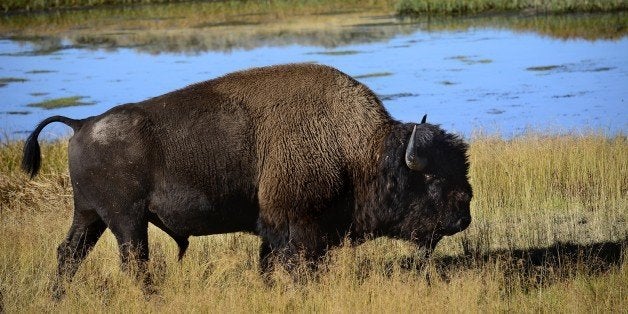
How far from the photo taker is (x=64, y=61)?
2906 cm

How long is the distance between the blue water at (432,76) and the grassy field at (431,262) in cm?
317

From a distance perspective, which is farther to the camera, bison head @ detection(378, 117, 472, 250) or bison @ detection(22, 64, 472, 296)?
bison head @ detection(378, 117, 472, 250)

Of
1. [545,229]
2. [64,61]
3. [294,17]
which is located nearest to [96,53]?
[64,61]

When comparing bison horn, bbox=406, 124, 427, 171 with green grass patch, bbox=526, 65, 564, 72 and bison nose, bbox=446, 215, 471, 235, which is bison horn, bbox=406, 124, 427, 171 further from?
green grass patch, bbox=526, 65, 564, 72

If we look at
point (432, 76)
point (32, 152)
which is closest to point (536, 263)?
point (32, 152)

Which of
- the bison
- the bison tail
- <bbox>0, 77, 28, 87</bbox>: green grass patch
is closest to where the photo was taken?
the bison

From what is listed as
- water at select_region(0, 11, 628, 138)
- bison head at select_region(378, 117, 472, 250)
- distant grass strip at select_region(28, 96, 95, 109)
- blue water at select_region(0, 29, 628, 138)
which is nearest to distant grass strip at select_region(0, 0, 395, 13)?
water at select_region(0, 11, 628, 138)

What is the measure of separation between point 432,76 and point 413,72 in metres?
0.86

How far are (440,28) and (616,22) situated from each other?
5860 mm

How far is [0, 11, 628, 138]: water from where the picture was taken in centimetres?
1830

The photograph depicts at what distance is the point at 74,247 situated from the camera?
25.6 ft

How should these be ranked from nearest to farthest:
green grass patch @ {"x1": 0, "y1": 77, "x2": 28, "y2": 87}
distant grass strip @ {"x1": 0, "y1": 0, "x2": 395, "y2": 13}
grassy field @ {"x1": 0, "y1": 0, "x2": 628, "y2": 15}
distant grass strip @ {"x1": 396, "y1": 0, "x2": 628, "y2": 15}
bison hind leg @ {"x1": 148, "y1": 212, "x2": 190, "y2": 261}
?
bison hind leg @ {"x1": 148, "y1": 212, "x2": 190, "y2": 261} < green grass patch @ {"x1": 0, "y1": 77, "x2": 28, "y2": 87} < distant grass strip @ {"x1": 396, "y1": 0, "x2": 628, "y2": 15} < grassy field @ {"x1": 0, "y1": 0, "x2": 628, "y2": 15} < distant grass strip @ {"x1": 0, "y1": 0, "x2": 395, "y2": 13}

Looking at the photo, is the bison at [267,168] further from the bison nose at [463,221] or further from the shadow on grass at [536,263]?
the shadow on grass at [536,263]

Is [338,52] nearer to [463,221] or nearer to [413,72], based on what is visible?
[413,72]
